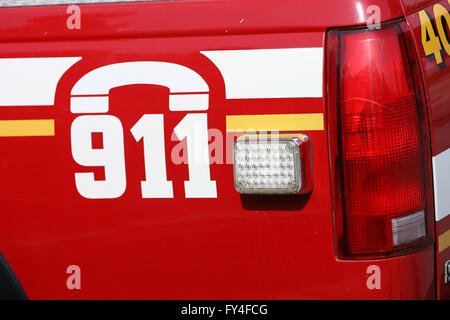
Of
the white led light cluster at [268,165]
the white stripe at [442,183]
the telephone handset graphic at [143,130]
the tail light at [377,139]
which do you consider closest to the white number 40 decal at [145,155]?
the telephone handset graphic at [143,130]

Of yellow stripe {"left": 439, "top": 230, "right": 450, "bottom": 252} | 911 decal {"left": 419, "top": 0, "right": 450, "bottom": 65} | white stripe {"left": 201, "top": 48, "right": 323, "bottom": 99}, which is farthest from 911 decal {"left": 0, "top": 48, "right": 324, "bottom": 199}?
yellow stripe {"left": 439, "top": 230, "right": 450, "bottom": 252}

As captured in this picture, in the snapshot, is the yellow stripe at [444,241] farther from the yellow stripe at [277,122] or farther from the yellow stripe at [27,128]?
the yellow stripe at [27,128]

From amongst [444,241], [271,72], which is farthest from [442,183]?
[271,72]

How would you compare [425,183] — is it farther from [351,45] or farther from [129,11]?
[129,11]

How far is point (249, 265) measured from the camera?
1.88 m

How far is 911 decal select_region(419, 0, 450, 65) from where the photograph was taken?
6.14 ft

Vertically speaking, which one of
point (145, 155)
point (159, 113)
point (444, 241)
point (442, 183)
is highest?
point (159, 113)

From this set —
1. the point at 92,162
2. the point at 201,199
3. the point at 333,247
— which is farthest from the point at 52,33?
the point at 333,247

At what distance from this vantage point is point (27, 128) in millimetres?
1956

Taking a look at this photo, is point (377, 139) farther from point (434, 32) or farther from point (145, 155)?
point (145, 155)

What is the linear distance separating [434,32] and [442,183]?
42cm

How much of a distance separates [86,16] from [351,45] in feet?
2.41

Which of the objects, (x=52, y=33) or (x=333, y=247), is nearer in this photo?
(x=333, y=247)

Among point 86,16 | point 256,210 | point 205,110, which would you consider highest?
point 86,16
